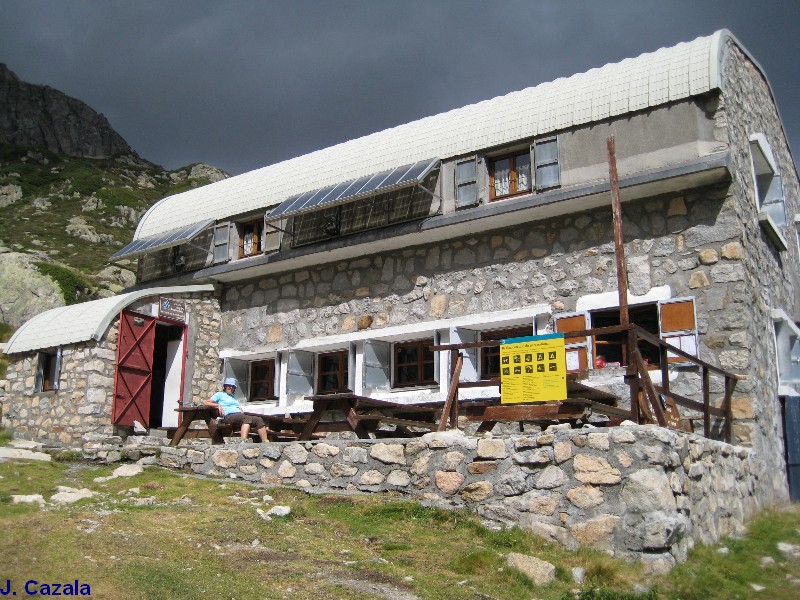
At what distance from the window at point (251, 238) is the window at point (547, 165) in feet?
22.2

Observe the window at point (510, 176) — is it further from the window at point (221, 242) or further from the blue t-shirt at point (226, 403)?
the window at point (221, 242)

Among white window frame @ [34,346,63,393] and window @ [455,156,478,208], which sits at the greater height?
window @ [455,156,478,208]

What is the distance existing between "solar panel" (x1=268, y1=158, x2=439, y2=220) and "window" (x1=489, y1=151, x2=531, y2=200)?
1175 millimetres

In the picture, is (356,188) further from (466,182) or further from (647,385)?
(647,385)

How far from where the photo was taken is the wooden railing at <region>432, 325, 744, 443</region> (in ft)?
28.6

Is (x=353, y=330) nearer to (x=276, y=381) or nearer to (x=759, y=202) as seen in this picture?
(x=276, y=381)

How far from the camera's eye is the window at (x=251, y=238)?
1759 centimetres

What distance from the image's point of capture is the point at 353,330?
51.5 ft

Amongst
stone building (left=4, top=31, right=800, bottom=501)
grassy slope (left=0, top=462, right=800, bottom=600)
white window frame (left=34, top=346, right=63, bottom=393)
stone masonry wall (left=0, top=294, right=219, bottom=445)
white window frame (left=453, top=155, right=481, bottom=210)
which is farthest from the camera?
white window frame (left=34, top=346, right=63, bottom=393)

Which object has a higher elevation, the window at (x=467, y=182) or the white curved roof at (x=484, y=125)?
the white curved roof at (x=484, y=125)

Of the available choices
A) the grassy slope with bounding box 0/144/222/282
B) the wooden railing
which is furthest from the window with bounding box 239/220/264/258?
the grassy slope with bounding box 0/144/222/282

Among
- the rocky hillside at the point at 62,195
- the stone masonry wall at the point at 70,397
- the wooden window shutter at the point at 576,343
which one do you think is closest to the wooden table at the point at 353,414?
the wooden window shutter at the point at 576,343

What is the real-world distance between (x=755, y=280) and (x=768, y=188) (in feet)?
10.1

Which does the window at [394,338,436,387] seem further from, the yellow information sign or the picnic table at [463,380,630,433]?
the yellow information sign
